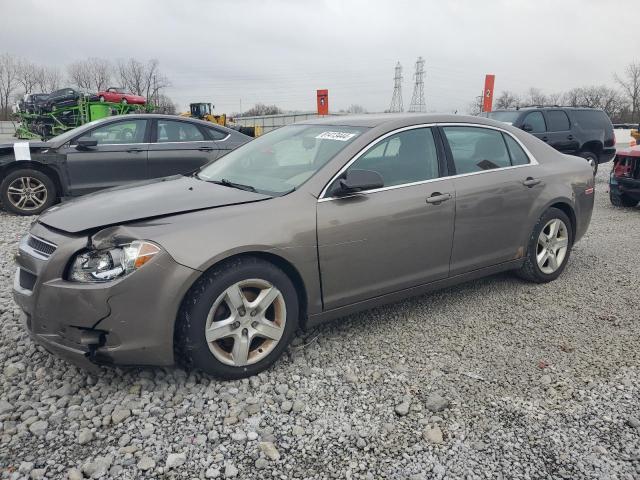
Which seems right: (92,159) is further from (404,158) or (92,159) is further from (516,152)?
(516,152)

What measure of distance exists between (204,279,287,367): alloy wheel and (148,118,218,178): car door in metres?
5.18

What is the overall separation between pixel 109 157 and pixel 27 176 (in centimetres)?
114

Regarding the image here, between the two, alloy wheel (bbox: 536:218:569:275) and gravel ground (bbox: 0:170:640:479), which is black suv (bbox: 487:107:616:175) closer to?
alloy wheel (bbox: 536:218:569:275)

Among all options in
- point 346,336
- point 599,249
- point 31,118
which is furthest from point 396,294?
point 31,118

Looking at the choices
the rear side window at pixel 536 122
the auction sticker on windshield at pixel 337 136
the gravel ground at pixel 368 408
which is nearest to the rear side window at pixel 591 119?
the rear side window at pixel 536 122

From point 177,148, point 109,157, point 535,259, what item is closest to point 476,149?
point 535,259

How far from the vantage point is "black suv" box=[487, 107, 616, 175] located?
36.5ft

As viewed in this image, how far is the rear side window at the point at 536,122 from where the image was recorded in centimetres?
1109

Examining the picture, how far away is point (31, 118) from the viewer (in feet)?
67.2

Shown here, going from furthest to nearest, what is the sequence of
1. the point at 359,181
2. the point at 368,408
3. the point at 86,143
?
1. the point at 86,143
2. the point at 359,181
3. the point at 368,408

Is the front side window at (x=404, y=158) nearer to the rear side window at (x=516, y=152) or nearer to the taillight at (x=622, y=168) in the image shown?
the rear side window at (x=516, y=152)

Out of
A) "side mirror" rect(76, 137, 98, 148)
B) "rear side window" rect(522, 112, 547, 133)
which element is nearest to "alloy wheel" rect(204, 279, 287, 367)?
"side mirror" rect(76, 137, 98, 148)

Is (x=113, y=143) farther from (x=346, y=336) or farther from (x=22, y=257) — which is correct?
(x=346, y=336)

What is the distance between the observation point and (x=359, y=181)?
3.11 meters
